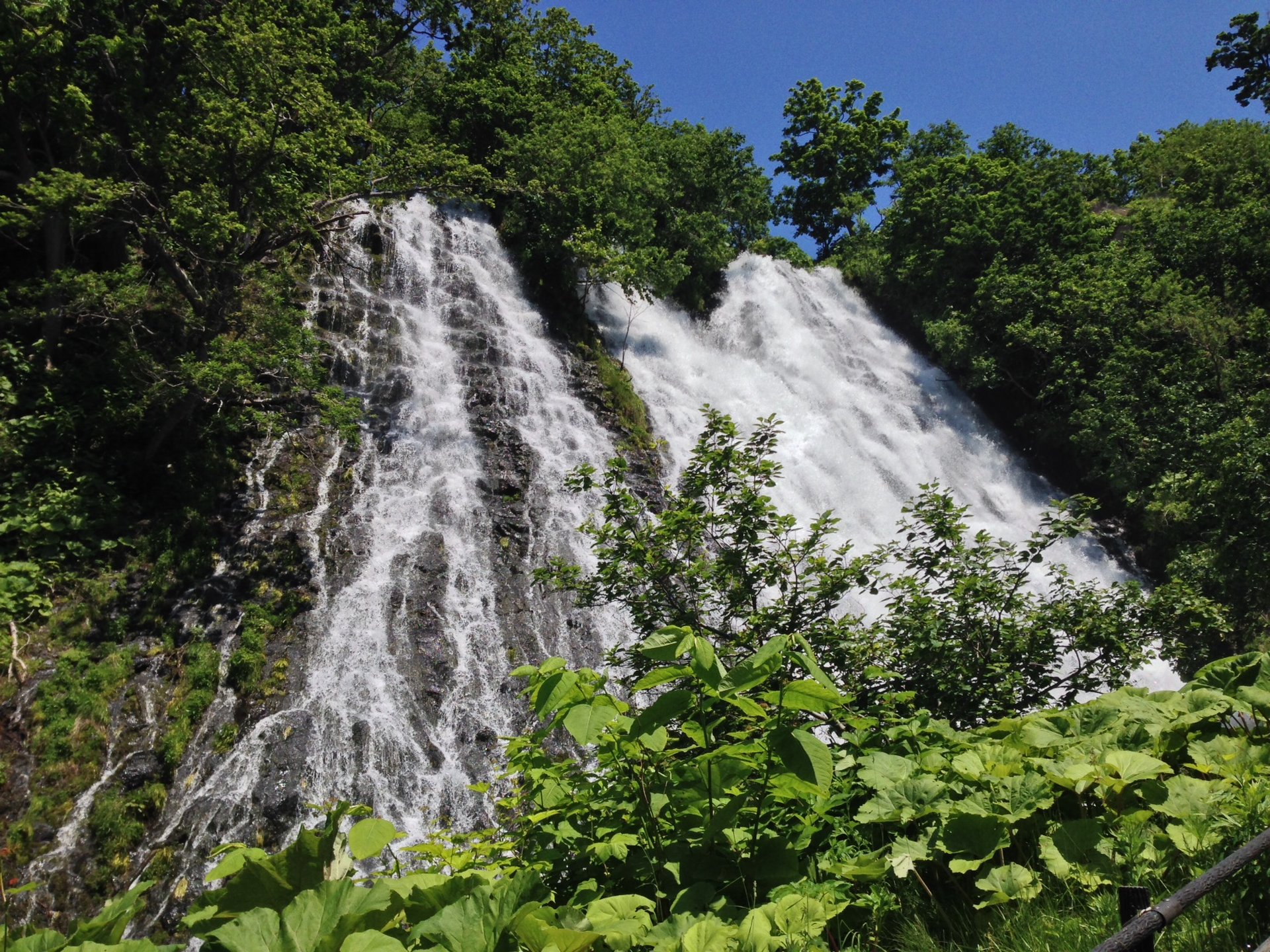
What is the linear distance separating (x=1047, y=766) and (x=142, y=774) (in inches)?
373

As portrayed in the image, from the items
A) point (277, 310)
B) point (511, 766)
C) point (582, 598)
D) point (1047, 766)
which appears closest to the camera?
point (1047, 766)

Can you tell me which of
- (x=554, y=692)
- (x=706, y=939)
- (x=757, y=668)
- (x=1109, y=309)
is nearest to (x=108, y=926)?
(x=554, y=692)

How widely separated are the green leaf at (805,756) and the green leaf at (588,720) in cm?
43

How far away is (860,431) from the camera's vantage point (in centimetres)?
2062

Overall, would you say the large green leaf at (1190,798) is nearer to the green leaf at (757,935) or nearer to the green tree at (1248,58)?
the green leaf at (757,935)

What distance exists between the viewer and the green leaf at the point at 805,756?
1.76 m

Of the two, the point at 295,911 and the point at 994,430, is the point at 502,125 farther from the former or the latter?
the point at 295,911

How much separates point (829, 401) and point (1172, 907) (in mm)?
21150

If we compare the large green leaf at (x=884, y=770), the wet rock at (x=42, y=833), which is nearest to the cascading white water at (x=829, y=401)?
the wet rock at (x=42, y=833)

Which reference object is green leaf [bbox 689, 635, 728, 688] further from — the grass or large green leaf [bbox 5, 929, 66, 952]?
large green leaf [bbox 5, 929, 66, 952]

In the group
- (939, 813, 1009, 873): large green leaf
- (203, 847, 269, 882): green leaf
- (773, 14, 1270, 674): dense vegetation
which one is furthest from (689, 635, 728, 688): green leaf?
(773, 14, 1270, 674): dense vegetation

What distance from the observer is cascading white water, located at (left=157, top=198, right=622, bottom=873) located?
28.0 feet

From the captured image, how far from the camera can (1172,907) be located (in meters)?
1.26

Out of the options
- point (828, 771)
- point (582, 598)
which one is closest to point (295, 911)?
point (828, 771)
